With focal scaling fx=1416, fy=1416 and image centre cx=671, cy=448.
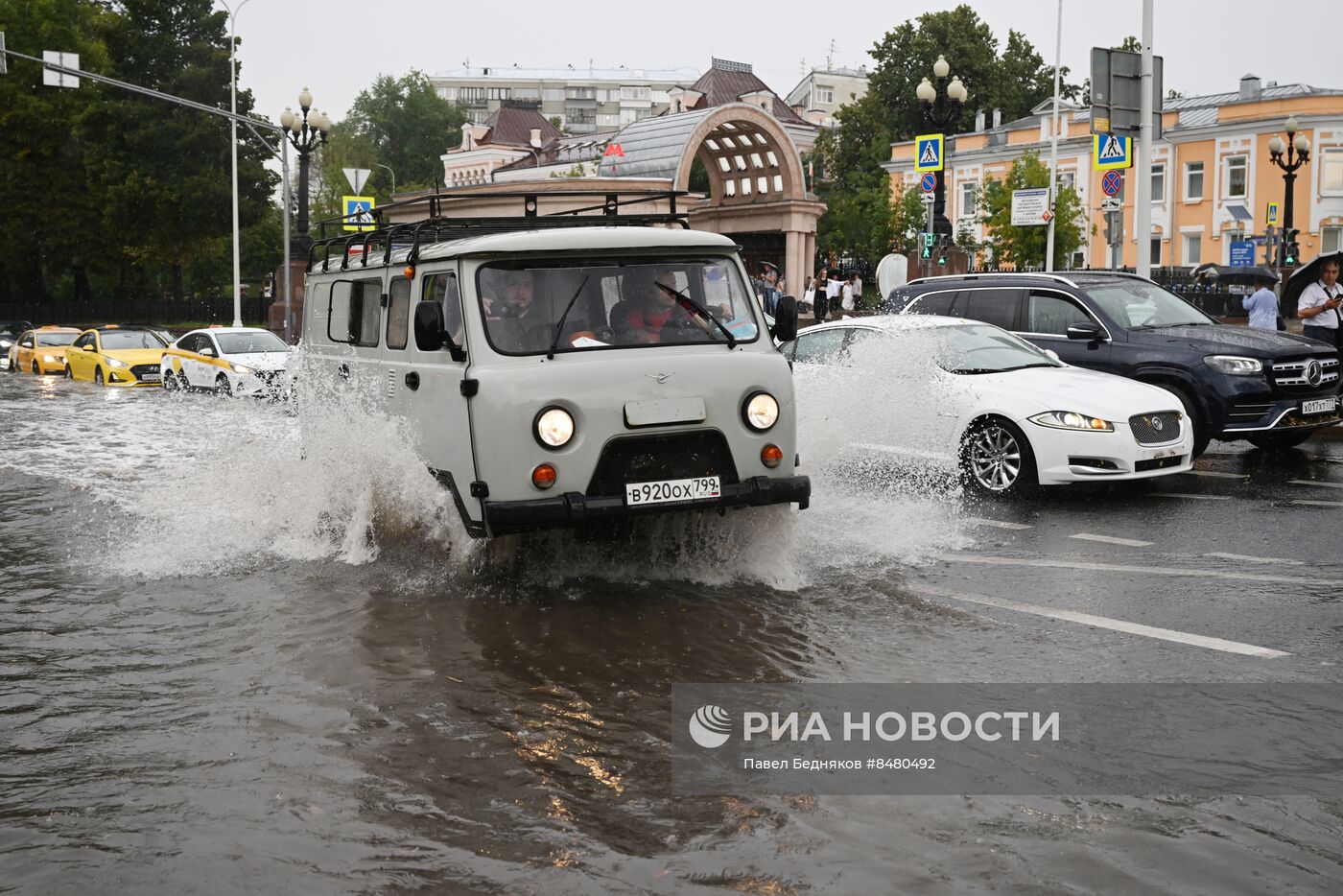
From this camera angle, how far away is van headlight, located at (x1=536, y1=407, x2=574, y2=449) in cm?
736

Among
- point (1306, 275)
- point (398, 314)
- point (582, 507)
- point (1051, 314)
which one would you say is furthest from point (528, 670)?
point (1306, 275)

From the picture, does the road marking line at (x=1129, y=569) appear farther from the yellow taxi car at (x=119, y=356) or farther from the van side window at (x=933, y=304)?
the yellow taxi car at (x=119, y=356)

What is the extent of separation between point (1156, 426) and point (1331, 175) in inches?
2199

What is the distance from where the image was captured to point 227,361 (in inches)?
1000

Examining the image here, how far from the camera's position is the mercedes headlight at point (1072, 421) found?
11.1 meters

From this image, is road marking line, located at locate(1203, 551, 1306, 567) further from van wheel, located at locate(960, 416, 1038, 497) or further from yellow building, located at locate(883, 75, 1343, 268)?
yellow building, located at locate(883, 75, 1343, 268)

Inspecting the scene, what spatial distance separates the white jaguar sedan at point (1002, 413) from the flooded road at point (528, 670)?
0.42m

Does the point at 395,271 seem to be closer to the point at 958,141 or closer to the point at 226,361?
the point at 226,361

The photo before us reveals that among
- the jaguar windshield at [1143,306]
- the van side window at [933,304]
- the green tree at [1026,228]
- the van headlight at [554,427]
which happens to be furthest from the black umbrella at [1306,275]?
the green tree at [1026,228]

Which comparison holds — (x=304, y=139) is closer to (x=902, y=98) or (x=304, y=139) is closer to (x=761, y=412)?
(x=761, y=412)

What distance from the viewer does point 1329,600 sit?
762 cm

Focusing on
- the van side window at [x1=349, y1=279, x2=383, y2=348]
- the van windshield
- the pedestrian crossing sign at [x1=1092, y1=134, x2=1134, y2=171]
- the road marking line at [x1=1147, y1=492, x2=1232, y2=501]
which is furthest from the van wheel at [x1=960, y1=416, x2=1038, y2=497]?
the pedestrian crossing sign at [x1=1092, y1=134, x2=1134, y2=171]

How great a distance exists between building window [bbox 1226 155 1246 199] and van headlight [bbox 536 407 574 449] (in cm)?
6236

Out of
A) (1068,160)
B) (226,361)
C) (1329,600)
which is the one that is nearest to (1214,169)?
(1068,160)
